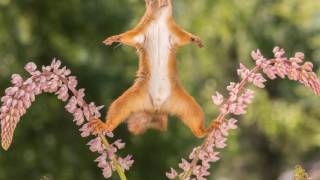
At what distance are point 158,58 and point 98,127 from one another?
0.32 feet

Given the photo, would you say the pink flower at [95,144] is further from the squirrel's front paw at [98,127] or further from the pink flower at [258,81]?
the pink flower at [258,81]

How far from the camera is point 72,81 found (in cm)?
81

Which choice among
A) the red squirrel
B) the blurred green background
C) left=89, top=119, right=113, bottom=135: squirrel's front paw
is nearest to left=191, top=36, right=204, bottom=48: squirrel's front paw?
the red squirrel

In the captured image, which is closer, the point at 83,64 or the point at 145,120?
the point at 145,120

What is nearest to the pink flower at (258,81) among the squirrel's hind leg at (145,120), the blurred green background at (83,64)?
the squirrel's hind leg at (145,120)

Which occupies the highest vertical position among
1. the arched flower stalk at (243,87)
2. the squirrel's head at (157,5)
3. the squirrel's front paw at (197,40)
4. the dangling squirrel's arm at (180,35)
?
the squirrel's head at (157,5)

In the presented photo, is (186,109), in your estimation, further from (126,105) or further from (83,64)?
(83,64)

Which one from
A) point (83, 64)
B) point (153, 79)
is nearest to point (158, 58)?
point (153, 79)

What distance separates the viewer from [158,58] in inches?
32.4

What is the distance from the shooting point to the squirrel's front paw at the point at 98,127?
0.82m

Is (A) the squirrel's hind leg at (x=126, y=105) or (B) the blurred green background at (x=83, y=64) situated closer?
(A) the squirrel's hind leg at (x=126, y=105)

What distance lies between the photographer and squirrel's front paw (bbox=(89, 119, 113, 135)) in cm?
82

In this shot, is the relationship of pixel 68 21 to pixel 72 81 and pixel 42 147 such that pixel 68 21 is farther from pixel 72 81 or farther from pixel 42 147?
pixel 72 81

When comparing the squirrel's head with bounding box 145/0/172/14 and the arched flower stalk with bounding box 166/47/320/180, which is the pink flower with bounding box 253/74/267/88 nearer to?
the arched flower stalk with bounding box 166/47/320/180
